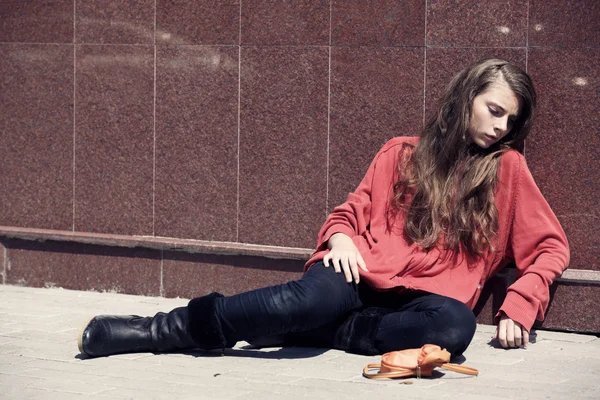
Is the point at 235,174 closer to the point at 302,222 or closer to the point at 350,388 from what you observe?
the point at 302,222

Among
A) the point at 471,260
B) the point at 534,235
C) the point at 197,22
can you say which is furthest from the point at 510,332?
the point at 197,22

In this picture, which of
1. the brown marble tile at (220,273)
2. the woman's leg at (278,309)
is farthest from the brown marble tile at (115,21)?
the woman's leg at (278,309)

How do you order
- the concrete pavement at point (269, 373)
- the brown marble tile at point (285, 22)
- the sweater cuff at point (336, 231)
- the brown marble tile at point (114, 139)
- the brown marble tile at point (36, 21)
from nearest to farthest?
the concrete pavement at point (269, 373) < the sweater cuff at point (336, 231) < the brown marble tile at point (285, 22) < the brown marble tile at point (114, 139) < the brown marble tile at point (36, 21)

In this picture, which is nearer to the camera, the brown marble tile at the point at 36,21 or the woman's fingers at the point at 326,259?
the woman's fingers at the point at 326,259

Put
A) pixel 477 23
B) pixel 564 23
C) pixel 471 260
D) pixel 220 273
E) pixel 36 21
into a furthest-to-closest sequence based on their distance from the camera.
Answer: pixel 36 21 → pixel 220 273 → pixel 477 23 → pixel 564 23 → pixel 471 260

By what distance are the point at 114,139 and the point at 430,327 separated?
113 inches

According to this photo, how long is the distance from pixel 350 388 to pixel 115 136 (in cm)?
307

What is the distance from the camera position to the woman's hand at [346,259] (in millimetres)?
4758

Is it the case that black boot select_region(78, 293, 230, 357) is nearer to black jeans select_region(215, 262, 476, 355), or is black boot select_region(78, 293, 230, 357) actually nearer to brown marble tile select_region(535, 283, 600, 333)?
black jeans select_region(215, 262, 476, 355)

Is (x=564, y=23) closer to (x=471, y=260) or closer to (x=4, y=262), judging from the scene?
(x=471, y=260)

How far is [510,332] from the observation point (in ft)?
16.1

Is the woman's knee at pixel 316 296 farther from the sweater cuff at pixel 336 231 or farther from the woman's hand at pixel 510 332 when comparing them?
the woman's hand at pixel 510 332

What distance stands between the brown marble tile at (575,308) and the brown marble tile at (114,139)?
8.11ft

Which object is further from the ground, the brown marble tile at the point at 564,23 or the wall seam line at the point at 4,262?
the brown marble tile at the point at 564,23
